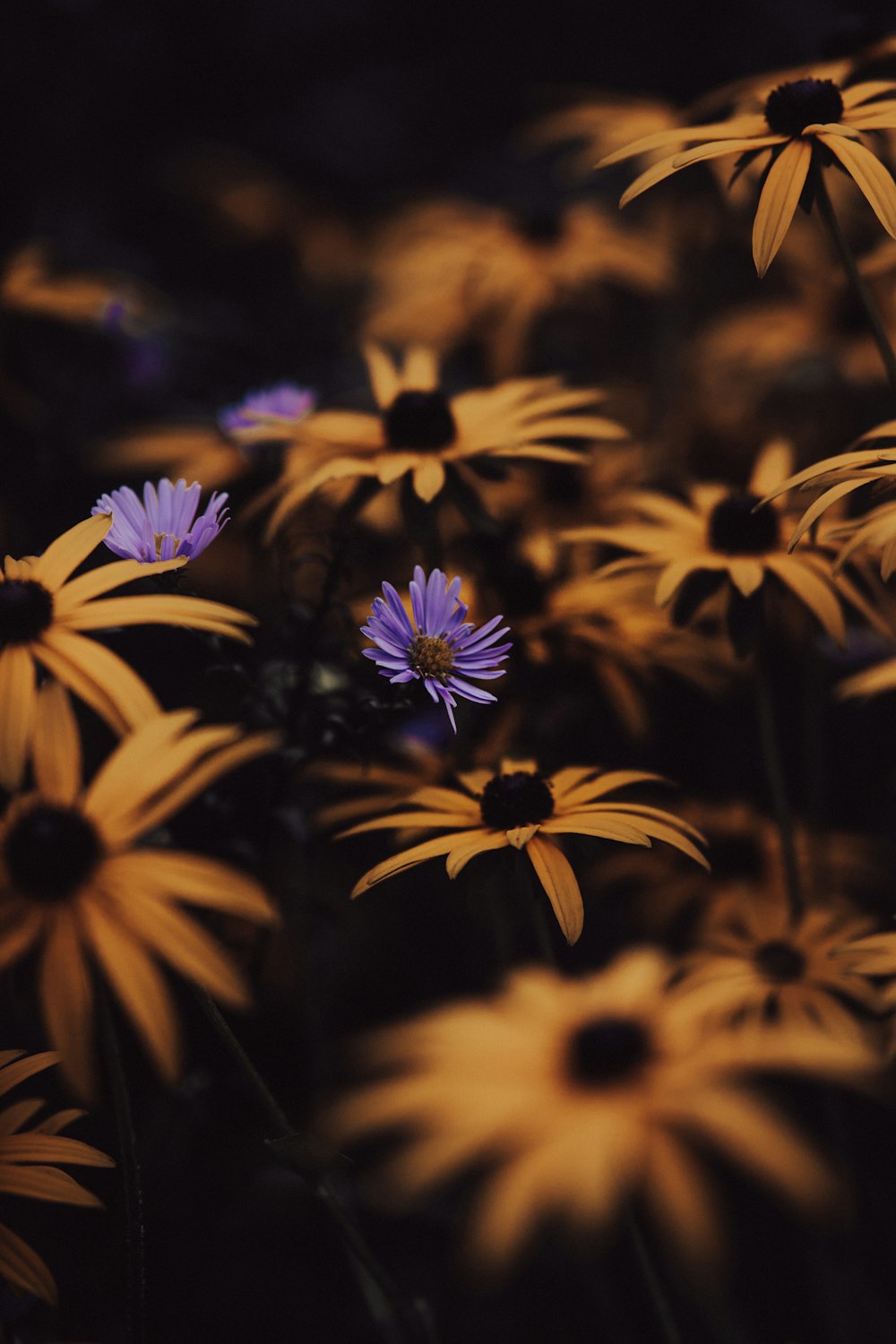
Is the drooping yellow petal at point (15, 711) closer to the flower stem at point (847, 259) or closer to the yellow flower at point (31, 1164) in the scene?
the yellow flower at point (31, 1164)

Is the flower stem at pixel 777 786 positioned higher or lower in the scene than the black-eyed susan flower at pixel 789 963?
higher

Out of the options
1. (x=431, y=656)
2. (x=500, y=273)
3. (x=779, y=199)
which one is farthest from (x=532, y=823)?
(x=500, y=273)

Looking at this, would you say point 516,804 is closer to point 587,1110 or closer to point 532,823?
point 532,823

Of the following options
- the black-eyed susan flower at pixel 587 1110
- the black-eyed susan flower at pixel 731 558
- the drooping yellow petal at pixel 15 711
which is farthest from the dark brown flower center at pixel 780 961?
the drooping yellow petal at pixel 15 711

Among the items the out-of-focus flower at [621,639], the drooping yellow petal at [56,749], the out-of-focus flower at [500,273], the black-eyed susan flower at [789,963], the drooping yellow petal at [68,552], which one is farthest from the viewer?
the out-of-focus flower at [500,273]

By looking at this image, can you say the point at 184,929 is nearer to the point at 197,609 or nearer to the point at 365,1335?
the point at 197,609

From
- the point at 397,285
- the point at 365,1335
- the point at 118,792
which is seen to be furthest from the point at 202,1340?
the point at 397,285

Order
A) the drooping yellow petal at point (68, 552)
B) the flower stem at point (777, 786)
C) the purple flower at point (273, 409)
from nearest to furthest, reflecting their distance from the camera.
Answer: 1. the drooping yellow petal at point (68, 552)
2. the flower stem at point (777, 786)
3. the purple flower at point (273, 409)
